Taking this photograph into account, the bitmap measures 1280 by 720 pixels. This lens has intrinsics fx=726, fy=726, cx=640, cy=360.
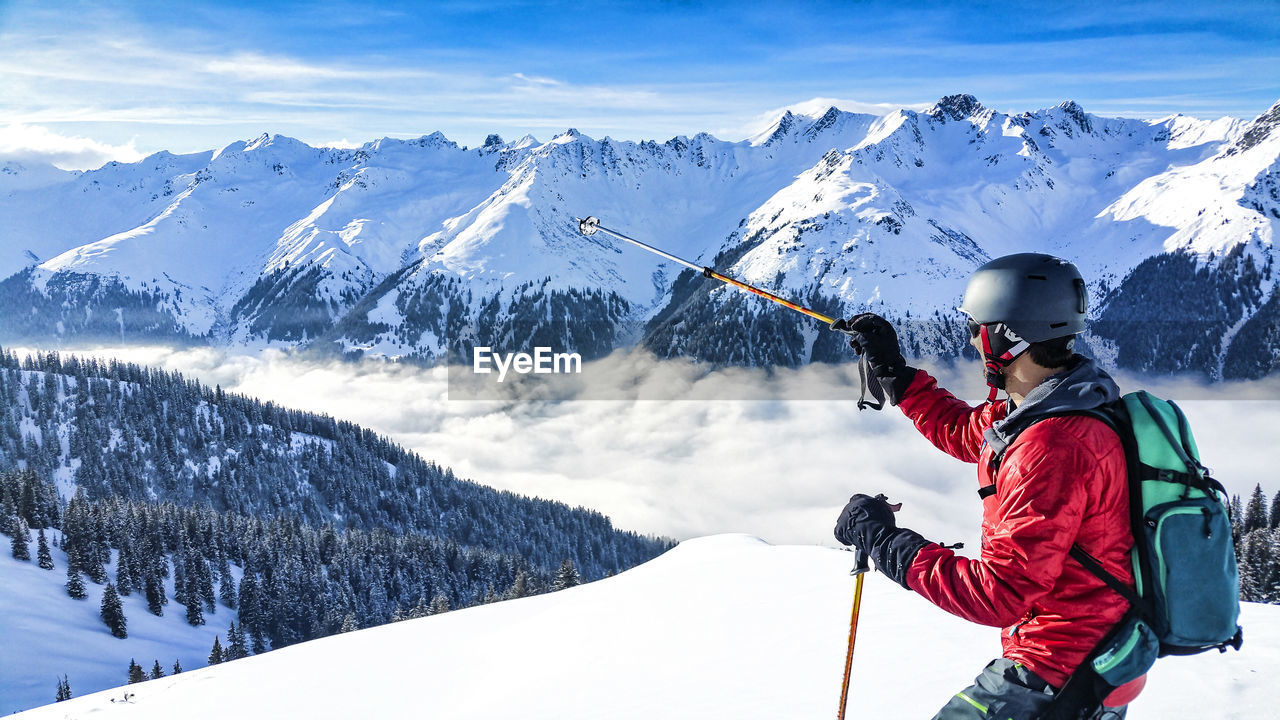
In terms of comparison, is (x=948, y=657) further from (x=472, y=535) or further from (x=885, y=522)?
(x=472, y=535)

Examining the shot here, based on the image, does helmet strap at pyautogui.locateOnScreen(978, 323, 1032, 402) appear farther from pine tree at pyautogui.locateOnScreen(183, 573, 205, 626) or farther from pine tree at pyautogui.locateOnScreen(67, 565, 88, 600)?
pine tree at pyautogui.locateOnScreen(183, 573, 205, 626)

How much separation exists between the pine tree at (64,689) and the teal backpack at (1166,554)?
90912 mm

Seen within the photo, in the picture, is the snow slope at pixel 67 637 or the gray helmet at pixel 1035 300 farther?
the snow slope at pixel 67 637

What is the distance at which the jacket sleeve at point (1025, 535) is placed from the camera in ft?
11.7

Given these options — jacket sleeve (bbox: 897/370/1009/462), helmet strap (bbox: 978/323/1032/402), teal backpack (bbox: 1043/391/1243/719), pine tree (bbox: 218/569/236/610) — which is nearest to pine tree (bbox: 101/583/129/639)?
pine tree (bbox: 218/569/236/610)

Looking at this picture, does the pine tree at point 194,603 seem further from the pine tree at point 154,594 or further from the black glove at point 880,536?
the black glove at point 880,536

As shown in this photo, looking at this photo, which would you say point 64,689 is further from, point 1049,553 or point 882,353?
point 1049,553

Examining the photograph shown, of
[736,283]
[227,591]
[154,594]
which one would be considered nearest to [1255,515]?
[736,283]

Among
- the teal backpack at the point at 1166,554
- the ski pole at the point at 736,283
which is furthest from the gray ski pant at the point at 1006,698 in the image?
the ski pole at the point at 736,283

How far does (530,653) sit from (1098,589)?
438 inches

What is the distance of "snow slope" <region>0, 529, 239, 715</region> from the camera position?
79500 millimetres

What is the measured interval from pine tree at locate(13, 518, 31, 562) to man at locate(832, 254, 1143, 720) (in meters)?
131

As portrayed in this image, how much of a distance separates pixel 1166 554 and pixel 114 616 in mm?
116568

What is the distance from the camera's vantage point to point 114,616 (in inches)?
3620
